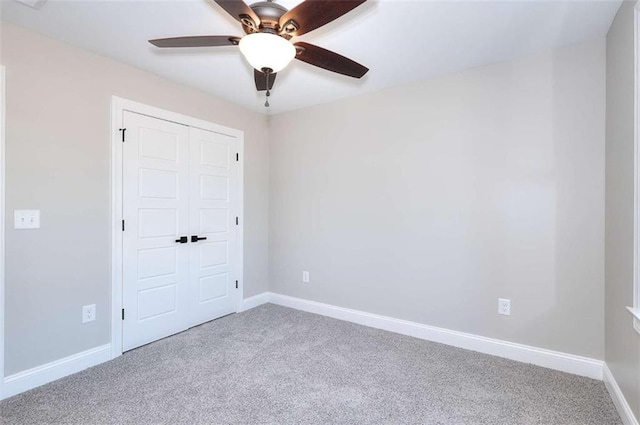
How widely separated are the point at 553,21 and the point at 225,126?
9.57 ft

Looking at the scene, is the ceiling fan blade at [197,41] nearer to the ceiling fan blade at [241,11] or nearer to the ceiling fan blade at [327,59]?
the ceiling fan blade at [241,11]

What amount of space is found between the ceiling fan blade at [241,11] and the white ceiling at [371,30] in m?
0.50

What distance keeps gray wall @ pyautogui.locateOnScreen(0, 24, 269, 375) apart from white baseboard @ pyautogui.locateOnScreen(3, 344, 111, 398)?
0.04 metres

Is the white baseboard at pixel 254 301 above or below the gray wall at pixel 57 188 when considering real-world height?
below

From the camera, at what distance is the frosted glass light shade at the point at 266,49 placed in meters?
1.45

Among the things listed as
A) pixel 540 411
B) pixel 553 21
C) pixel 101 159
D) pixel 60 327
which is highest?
pixel 553 21

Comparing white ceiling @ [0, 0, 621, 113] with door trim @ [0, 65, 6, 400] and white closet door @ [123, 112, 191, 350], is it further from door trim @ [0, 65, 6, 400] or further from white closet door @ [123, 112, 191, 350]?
white closet door @ [123, 112, 191, 350]

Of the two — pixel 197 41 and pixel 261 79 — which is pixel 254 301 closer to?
pixel 261 79

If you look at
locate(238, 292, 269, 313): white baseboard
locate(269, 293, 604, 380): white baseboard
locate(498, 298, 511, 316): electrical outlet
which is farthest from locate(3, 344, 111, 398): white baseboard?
locate(498, 298, 511, 316): electrical outlet

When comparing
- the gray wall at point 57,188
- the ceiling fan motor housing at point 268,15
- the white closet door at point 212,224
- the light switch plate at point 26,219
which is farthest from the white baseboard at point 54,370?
the ceiling fan motor housing at point 268,15

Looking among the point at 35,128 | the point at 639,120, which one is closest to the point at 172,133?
the point at 35,128

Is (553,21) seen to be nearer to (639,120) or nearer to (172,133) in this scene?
(639,120)

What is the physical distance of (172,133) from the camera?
295 cm

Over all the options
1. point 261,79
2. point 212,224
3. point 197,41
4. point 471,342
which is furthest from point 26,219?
point 471,342
